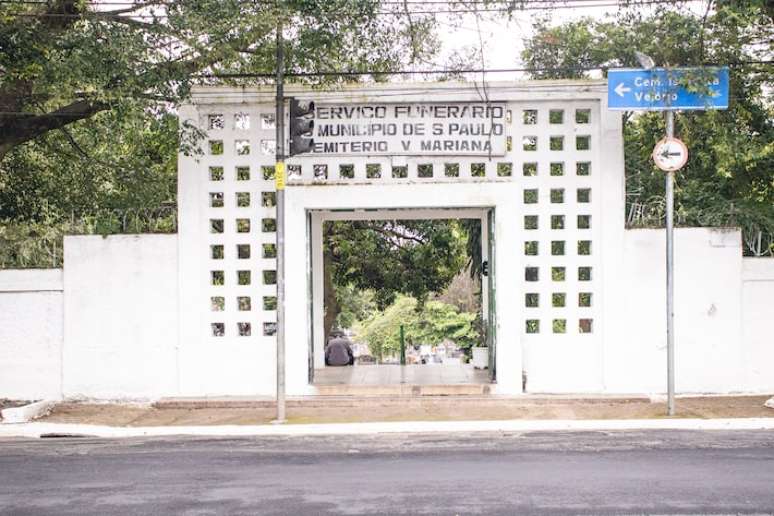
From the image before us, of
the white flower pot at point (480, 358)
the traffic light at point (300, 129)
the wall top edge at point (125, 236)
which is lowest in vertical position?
the white flower pot at point (480, 358)

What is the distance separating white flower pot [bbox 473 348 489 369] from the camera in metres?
15.3

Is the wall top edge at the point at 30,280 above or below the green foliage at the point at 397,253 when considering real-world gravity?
below

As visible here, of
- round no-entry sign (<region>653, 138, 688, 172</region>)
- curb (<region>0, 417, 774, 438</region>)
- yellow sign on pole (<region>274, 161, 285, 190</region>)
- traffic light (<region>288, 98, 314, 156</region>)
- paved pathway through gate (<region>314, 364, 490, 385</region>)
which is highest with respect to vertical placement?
traffic light (<region>288, 98, 314, 156</region>)

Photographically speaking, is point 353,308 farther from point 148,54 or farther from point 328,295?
point 148,54

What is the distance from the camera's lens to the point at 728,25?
521 inches

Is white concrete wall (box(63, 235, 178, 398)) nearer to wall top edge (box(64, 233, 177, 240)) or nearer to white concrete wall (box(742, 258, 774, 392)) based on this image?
wall top edge (box(64, 233, 177, 240))

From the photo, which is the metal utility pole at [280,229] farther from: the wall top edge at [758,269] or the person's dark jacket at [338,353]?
the wall top edge at [758,269]

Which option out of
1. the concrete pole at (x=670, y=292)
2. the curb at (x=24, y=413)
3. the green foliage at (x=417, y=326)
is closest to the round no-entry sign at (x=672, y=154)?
the concrete pole at (x=670, y=292)

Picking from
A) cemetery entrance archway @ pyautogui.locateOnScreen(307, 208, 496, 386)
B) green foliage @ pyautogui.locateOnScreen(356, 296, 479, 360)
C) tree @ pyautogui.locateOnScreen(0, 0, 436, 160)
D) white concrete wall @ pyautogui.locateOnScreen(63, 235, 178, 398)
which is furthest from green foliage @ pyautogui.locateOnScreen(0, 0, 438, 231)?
green foliage @ pyautogui.locateOnScreen(356, 296, 479, 360)

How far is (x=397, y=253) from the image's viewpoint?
2261 centimetres

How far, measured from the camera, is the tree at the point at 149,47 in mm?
10523

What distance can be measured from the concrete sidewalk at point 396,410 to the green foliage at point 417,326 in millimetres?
4881

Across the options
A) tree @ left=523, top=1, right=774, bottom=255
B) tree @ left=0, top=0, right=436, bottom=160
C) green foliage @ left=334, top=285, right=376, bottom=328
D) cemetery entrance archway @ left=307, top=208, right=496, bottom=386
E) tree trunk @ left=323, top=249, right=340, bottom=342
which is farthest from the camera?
green foliage @ left=334, top=285, right=376, bottom=328

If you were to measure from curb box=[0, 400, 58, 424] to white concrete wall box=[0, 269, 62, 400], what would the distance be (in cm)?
74
